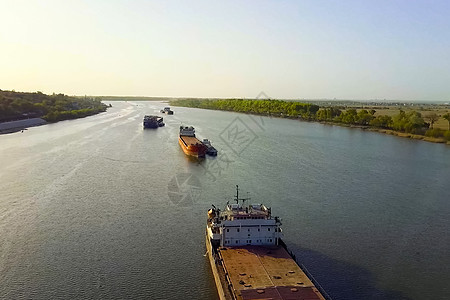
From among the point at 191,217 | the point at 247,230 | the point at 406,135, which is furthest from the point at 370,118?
the point at 247,230

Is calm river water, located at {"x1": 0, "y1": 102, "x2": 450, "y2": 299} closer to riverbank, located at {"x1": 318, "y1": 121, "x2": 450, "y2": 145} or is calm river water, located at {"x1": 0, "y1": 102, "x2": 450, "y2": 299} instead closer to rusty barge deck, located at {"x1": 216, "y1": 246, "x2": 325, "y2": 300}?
rusty barge deck, located at {"x1": 216, "y1": 246, "x2": 325, "y2": 300}

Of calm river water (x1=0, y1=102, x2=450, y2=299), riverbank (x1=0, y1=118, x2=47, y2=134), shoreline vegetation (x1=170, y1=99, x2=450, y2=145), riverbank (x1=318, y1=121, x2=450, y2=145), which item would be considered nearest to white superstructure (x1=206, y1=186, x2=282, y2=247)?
calm river water (x1=0, y1=102, x2=450, y2=299)

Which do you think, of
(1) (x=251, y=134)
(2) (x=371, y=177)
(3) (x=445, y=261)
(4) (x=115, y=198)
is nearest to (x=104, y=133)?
(1) (x=251, y=134)

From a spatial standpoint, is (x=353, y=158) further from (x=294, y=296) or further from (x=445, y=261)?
(x=294, y=296)

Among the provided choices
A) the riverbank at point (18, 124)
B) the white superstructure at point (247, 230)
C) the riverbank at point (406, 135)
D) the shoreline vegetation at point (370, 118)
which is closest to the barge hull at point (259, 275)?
the white superstructure at point (247, 230)

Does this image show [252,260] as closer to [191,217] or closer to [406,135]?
[191,217]

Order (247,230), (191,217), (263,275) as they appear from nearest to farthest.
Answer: (263,275) < (247,230) < (191,217)
